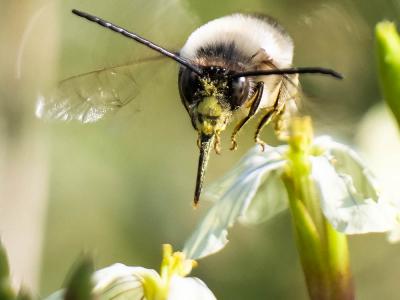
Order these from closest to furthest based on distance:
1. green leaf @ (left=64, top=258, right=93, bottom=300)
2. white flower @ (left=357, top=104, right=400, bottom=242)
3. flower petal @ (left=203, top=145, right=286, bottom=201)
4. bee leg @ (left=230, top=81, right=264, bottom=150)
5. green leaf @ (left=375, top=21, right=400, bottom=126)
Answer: green leaf @ (left=64, top=258, right=93, bottom=300) → green leaf @ (left=375, top=21, right=400, bottom=126) → bee leg @ (left=230, top=81, right=264, bottom=150) → flower petal @ (left=203, top=145, right=286, bottom=201) → white flower @ (left=357, top=104, right=400, bottom=242)

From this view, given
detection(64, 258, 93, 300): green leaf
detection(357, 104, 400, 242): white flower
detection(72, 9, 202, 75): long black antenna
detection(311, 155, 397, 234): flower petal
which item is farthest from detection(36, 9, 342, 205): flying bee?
detection(357, 104, 400, 242): white flower

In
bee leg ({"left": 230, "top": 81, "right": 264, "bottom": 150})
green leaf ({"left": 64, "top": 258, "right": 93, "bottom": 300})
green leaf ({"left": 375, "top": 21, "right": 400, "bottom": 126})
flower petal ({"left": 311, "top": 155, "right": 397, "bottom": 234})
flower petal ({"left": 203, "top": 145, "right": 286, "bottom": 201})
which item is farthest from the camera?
flower petal ({"left": 203, "top": 145, "right": 286, "bottom": 201})

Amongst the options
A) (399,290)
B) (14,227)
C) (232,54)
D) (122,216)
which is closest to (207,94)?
(232,54)

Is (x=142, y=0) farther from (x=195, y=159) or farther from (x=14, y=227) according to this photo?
(x=195, y=159)

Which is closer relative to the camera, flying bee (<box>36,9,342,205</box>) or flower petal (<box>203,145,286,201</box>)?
flying bee (<box>36,9,342,205</box>)

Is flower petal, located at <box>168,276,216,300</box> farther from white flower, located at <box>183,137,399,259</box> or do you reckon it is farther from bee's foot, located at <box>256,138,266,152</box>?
bee's foot, located at <box>256,138,266,152</box>

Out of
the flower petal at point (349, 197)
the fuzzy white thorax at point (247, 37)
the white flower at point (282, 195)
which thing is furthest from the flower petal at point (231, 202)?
the fuzzy white thorax at point (247, 37)

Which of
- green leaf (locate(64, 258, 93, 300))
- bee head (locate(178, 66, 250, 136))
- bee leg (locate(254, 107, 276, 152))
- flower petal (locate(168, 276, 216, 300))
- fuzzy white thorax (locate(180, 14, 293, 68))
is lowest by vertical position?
flower petal (locate(168, 276, 216, 300))

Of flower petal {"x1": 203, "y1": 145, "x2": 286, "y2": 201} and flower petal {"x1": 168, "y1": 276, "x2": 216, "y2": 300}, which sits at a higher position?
flower petal {"x1": 203, "y1": 145, "x2": 286, "y2": 201}

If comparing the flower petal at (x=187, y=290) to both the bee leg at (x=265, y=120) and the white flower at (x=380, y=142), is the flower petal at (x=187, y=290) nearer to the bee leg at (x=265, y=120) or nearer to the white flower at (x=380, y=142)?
the bee leg at (x=265, y=120)
